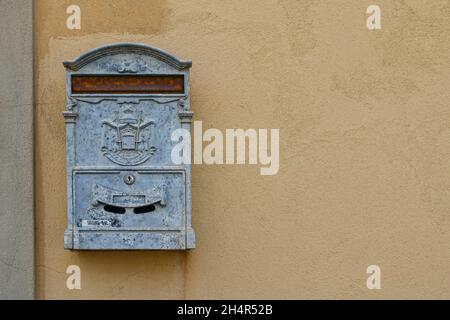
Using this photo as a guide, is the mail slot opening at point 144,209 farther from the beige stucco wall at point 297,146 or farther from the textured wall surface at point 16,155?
the textured wall surface at point 16,155

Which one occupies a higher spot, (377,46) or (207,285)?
(377,46)

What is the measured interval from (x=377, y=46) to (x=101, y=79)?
5.50 feet

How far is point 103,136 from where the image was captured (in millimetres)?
4887

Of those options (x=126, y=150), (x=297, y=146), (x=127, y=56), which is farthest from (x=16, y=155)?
(x=297, y=146)

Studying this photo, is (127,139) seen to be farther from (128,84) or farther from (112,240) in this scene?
(112,240)

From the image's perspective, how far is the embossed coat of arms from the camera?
192 inches

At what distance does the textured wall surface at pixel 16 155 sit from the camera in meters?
5.04

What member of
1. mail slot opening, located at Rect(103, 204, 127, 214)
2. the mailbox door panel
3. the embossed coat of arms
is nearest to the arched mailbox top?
the embossed coat of arms

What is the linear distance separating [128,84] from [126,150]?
0.38 m

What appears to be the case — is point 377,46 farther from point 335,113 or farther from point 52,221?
point 52,221

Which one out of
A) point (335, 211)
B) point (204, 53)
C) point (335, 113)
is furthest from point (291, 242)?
point (204, 53)

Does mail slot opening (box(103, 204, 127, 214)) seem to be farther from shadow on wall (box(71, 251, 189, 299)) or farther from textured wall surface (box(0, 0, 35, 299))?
textured wall surface (box(0, 0, 35, 299))

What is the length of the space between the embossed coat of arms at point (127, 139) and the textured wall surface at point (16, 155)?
0.52 metres

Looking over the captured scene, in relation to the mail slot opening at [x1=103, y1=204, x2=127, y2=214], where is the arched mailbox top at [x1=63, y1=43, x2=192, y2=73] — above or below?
above
